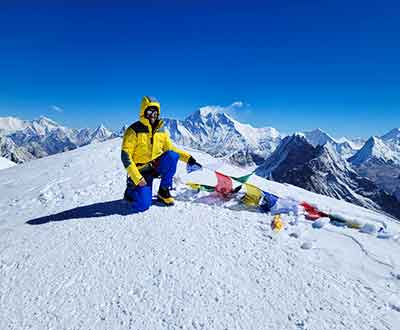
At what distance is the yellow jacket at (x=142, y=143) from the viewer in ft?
23.2

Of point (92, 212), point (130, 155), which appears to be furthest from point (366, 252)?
point (92, 212)

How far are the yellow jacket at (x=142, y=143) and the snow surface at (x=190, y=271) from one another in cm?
108

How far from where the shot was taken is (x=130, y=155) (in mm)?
7180

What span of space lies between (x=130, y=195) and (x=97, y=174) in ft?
13.5

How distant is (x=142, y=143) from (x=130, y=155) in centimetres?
47

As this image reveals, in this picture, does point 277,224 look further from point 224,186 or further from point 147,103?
point 147,103

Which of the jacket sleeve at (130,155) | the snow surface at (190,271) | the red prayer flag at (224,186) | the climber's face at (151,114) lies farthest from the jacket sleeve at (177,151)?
the red prayer flag at (224,186)

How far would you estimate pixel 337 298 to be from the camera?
454cm

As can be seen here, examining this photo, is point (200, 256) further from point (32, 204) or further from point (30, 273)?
point (32, 204)

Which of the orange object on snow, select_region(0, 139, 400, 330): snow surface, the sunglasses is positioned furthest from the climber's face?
the orange object on snow

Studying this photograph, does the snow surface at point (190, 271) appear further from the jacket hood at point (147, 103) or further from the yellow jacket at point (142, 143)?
the jacket hood at point (147, 103)

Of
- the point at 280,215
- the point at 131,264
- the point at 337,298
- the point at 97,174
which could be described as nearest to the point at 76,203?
the point at 97,174

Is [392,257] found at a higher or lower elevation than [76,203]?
higher

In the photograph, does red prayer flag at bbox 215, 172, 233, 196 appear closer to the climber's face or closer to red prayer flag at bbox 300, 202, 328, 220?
red prayer flag at bbox 300, 202, 328, 220
